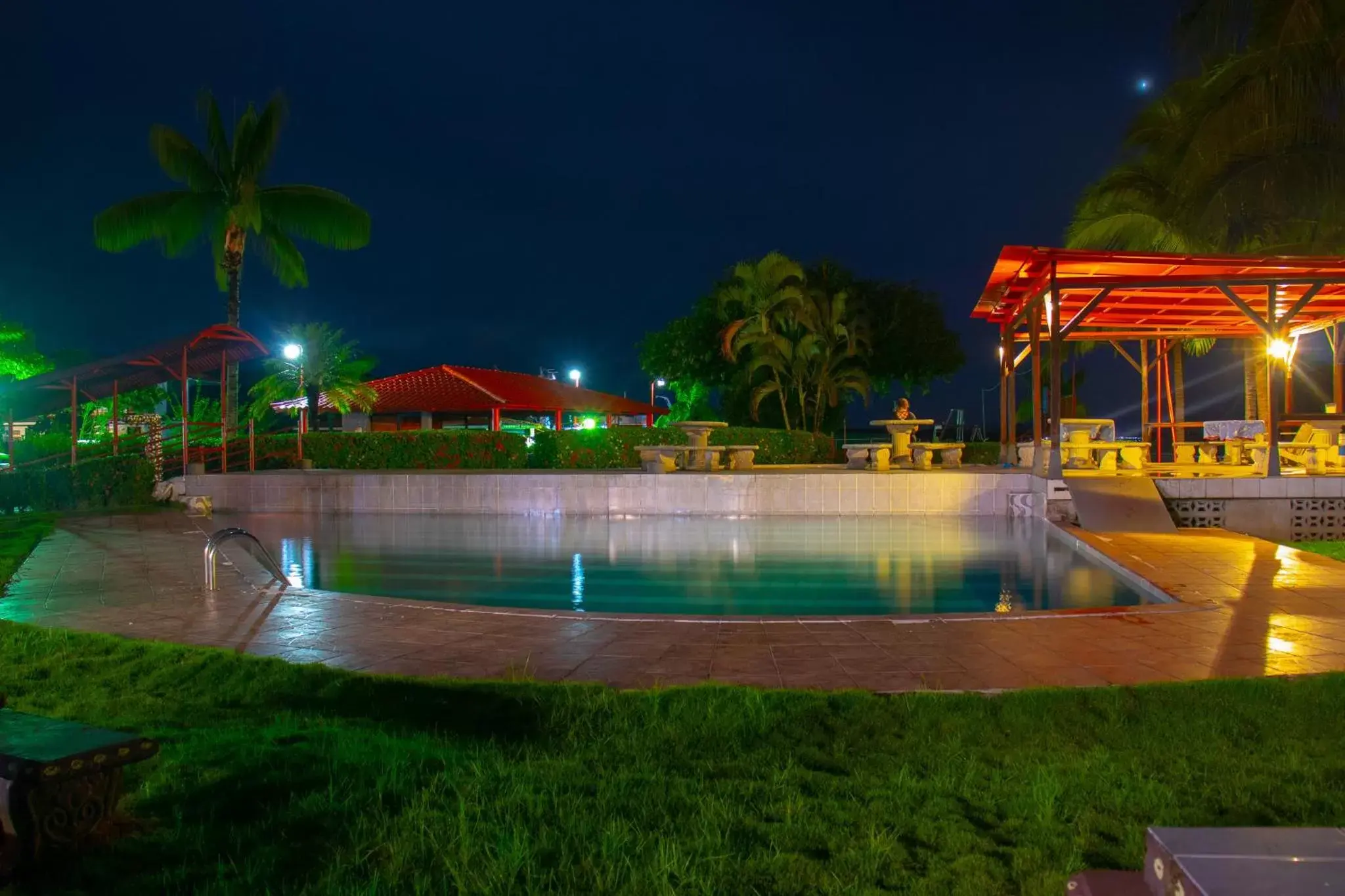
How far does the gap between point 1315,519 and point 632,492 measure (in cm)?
979

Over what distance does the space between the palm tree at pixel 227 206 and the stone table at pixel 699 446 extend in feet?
37.0

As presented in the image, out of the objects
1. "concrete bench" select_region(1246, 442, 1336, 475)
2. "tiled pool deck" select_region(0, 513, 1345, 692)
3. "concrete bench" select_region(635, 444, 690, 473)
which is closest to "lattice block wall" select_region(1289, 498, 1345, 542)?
"concrete bench" select_region(1246, 442, 1336, 475)

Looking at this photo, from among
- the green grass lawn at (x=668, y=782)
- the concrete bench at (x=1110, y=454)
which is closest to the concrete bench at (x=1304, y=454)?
the concrete bench at (x=1110, y=454)

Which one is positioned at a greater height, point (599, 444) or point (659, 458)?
point (599, 444)

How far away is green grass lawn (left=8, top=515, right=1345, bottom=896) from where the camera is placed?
2492 millimetres

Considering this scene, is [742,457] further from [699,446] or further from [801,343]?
[801,343]

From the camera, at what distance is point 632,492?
15.6 meters

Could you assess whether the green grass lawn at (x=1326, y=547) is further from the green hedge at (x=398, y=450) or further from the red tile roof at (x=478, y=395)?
the red tile roof at (x=478, y=395)

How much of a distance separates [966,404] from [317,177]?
146 ft

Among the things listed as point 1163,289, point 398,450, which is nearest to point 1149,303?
point 1163,289

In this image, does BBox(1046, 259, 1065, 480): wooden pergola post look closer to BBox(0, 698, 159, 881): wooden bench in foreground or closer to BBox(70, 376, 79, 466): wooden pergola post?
BBox(0, 698, 159, 881): wooden bench in foreground

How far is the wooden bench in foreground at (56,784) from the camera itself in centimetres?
236

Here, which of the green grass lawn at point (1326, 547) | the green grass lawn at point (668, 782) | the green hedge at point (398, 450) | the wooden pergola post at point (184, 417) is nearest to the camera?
the green grass lawn at point (668, 782)

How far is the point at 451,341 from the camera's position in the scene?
11419 centimetres
